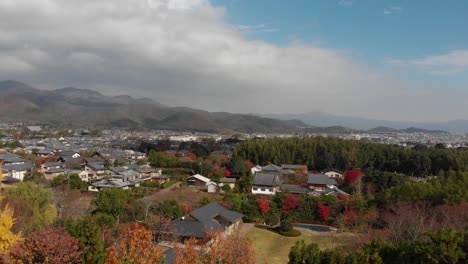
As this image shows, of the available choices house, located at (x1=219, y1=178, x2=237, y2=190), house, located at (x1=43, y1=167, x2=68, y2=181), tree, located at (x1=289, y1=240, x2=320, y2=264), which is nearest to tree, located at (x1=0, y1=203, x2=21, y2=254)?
tree, located at (x1=289, y1=240, x2=320, y2=264)

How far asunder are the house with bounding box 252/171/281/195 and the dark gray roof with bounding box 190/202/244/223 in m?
8.82

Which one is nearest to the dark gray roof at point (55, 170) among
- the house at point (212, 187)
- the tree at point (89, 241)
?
the house at point (212, 187)

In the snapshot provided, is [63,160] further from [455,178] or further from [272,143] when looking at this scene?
[455,178]

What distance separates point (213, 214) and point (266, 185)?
36.1ft

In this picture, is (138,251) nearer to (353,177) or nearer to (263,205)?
(263,205)

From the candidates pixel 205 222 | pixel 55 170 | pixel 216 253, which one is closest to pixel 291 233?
pixel 205 222

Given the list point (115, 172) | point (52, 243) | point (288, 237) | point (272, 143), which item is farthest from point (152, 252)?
point (272, 143)

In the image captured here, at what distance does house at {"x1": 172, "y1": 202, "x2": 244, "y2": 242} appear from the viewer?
18.4 metres

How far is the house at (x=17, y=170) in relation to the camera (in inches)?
1455

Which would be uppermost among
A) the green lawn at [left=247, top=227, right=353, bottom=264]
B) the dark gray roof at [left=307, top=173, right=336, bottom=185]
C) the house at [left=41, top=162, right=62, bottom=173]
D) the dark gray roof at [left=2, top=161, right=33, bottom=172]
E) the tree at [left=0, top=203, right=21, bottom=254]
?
the tree at [left=0, top=203, right=21, bottom=254]

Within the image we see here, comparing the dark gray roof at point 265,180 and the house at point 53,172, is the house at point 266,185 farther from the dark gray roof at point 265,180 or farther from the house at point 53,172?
the house at point 53,172

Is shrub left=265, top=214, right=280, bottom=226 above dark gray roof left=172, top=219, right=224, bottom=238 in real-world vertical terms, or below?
below

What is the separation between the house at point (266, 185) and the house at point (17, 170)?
24.2m

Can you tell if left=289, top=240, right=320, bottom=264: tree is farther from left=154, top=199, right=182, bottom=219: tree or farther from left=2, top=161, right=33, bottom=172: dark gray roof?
left=2, top=161, right=33, bottom=172: dark gray roof
